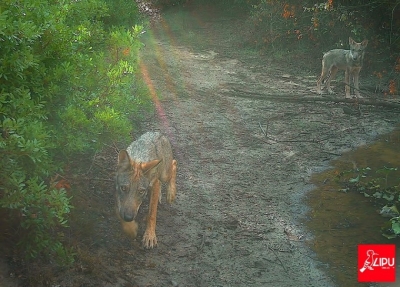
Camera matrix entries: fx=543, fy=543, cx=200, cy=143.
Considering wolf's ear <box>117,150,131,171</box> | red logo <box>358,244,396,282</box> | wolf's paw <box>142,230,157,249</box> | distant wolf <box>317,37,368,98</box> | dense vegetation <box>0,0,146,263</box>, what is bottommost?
red logo <box>358,244,396,282</box>

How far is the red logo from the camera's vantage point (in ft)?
20.7

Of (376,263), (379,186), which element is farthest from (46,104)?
(379,186)

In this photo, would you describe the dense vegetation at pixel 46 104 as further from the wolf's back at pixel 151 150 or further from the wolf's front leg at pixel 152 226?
the wolf's front leg at pixel 152 226

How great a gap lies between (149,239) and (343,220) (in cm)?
292

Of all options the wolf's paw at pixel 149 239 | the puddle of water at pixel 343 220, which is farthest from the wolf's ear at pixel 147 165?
the puddle of water at pixel 343 220

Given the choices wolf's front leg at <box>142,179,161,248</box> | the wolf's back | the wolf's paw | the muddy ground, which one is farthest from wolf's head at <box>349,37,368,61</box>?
the wolf's paw

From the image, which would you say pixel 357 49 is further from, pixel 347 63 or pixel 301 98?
pixel 301 98

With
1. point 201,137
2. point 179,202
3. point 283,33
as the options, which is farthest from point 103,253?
point 283,33

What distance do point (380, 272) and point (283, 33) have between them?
47.0 feet

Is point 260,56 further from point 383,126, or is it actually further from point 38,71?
point 38,71

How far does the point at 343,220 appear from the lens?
7.85 meters

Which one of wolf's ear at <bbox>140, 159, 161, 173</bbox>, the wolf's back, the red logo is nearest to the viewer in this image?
the red logo

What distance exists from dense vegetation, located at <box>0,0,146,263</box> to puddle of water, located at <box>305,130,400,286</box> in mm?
3064

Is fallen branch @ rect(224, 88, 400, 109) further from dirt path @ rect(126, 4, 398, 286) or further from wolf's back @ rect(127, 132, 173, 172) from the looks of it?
wolf's back @ rect(127, 132, 173, 172)
